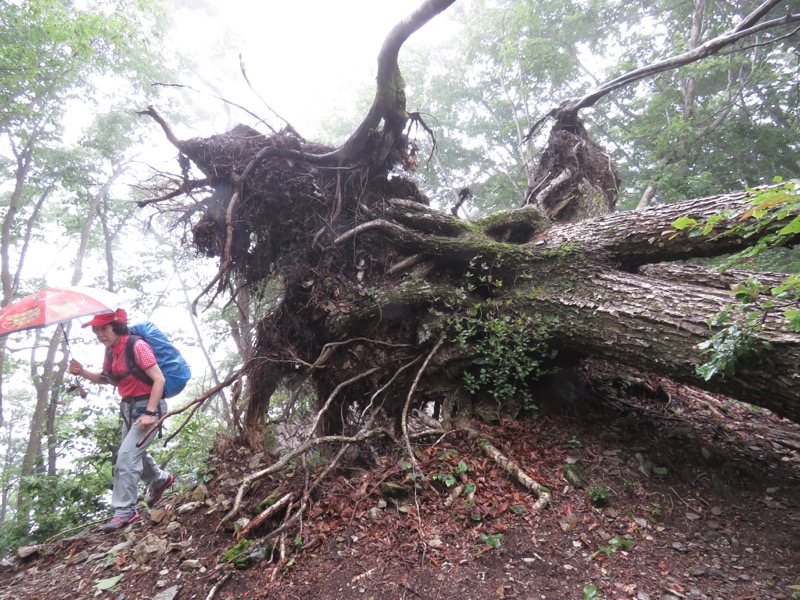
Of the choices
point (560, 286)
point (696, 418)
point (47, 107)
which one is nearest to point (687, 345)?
point (560, 286)

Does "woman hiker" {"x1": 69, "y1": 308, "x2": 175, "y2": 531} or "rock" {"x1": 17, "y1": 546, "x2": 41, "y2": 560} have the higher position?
"woman hiker" {"x1": 69, "y1": 308, "x2": 175, "y2": 531}

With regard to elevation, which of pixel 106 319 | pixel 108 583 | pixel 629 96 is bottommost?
pixel 108 583

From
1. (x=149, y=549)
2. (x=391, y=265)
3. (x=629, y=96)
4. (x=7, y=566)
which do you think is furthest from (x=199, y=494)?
(x=629, y=96)

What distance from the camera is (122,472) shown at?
3424mm

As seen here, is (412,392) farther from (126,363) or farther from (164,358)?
(126,363)

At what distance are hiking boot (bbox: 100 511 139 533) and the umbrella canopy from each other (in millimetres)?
1875

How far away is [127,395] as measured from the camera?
350cm

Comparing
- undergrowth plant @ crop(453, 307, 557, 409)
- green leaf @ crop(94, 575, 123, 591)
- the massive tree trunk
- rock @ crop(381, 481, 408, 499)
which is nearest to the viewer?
green leaf @ crop(94, 575, 123, 591)

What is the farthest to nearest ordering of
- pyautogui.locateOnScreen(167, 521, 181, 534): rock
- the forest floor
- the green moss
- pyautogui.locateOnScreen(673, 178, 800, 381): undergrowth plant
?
pyautogui.locateOnScreen(167, 521, 181, 534): rock
the green moss
the forest floor
pyautogui.locateOnScreen(673, 178, 800, 381): undergrowth plant

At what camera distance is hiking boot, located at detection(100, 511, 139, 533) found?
3307 mm

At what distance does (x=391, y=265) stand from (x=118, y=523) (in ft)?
12.3

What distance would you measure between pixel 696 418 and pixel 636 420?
0.64 metres

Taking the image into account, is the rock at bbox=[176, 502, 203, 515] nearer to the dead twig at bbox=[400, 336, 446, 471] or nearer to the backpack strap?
the backpack strap

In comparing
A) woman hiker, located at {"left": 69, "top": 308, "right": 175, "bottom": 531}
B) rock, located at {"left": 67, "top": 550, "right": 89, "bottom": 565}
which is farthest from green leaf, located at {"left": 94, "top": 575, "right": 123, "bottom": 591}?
woman hiker, located at {"left": 69, "top": 308, "right": 175, "bottom": 531}
